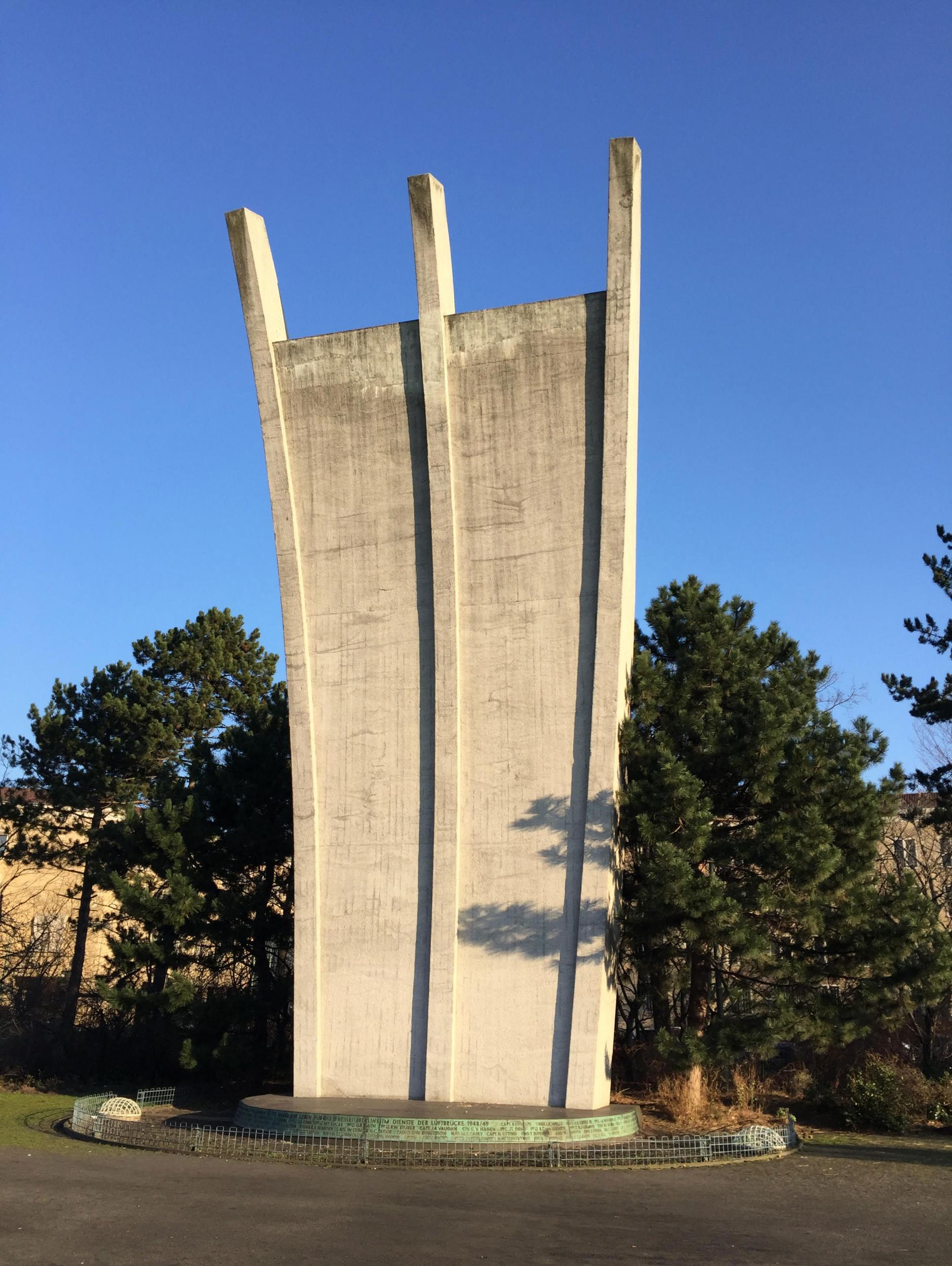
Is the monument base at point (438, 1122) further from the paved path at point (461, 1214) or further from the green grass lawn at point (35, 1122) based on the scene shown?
the green grass lawn at point (35, 1122)

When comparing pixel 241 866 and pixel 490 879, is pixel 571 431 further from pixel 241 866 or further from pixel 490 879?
pixel 241 866

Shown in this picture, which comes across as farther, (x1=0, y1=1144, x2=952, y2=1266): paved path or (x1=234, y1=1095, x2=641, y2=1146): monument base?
(x1=234, y1=1095, x2=641, y2=1146): monument base

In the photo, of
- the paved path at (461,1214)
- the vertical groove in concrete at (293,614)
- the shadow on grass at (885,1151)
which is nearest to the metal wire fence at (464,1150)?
the paved path at (461,1214)

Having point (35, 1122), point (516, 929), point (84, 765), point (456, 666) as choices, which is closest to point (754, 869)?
point (516, 929)

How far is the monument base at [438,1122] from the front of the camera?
12.7 m

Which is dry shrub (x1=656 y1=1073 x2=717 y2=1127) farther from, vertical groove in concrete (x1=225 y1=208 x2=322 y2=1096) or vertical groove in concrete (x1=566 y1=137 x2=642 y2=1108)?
vertical groove in concrete (x1=225 y1=208 x2=322 y2=1096)

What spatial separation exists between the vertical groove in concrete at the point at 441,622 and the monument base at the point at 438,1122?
1.11 metres

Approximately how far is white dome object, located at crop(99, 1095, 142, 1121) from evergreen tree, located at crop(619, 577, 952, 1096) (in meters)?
7.38

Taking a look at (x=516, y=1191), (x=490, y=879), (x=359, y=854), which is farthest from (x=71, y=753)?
(x=516, y=1191)

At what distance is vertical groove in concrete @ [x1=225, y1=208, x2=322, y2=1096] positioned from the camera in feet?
52.1

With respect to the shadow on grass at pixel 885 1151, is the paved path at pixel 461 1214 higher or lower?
lower

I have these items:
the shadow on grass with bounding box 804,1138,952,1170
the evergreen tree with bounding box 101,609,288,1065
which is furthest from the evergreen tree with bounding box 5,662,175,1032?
the shadow on grass with bounding box 804,1138,952,1170

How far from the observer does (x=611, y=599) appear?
15.4 metres

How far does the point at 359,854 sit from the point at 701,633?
6434 millimetres
